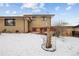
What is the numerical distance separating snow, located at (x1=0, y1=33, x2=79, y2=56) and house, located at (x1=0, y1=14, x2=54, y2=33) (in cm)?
10

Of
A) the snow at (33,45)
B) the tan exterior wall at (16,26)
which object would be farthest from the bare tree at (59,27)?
the tan exterior wall at (16,26)

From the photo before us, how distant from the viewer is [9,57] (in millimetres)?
1912

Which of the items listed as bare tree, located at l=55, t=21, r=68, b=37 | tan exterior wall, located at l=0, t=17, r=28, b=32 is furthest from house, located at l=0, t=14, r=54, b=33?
bare tree, located at l=55, t=21, r=68, b=37

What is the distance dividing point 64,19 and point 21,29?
0.70 m

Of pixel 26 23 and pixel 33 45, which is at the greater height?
pixel 26 23

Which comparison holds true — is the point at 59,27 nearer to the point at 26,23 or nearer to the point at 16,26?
the point at 26,23

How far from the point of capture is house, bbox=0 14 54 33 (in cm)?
195

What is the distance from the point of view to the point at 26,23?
6.46 feet

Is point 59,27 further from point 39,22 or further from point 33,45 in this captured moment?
point 33,45

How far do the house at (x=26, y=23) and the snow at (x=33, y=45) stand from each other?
0.10m

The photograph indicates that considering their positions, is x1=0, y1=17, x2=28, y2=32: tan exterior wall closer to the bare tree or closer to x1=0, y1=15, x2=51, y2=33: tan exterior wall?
x1=0, y1=15, x2=51, y2=33: tan exterior wall

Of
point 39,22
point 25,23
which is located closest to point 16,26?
point 25,23

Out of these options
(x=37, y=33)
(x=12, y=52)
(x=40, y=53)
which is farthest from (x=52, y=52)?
(x=12, y=52)

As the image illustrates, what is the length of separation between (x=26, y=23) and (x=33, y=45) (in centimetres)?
36
